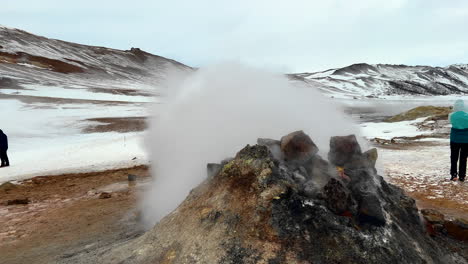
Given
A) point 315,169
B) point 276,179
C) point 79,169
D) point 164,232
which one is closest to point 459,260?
point 315,169

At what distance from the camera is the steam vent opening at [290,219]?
343 centimetres

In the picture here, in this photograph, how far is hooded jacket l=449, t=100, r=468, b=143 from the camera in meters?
7.58

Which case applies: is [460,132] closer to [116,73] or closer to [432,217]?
[432,217]

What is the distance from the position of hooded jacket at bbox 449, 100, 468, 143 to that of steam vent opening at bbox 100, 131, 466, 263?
401cm

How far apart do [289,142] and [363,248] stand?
1575mm

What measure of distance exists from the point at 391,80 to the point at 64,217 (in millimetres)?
137835

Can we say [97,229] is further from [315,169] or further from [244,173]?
[315,169]

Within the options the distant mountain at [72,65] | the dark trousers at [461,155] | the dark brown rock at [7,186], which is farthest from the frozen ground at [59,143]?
the distant mountain at [72,65]

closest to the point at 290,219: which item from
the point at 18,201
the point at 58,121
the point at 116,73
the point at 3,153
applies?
the point at 18,201

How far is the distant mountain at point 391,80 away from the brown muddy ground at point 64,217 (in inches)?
3466

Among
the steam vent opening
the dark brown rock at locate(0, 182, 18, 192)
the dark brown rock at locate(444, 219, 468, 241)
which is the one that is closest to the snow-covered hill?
the dark brown rock at locate(0, 182, 18, 192)

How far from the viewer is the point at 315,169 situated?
4.40 meters

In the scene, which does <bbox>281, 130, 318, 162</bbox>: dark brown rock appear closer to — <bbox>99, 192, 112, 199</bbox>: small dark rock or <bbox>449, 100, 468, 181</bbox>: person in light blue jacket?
<bbox>449, 100, 468, 181</bbox>: person in light blue jacket

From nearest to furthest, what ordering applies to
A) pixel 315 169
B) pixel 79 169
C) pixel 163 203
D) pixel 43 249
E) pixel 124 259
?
pixel 124 259
pixel 315 169
pixel 43 249
pixel 163 203
pixel 79 169
